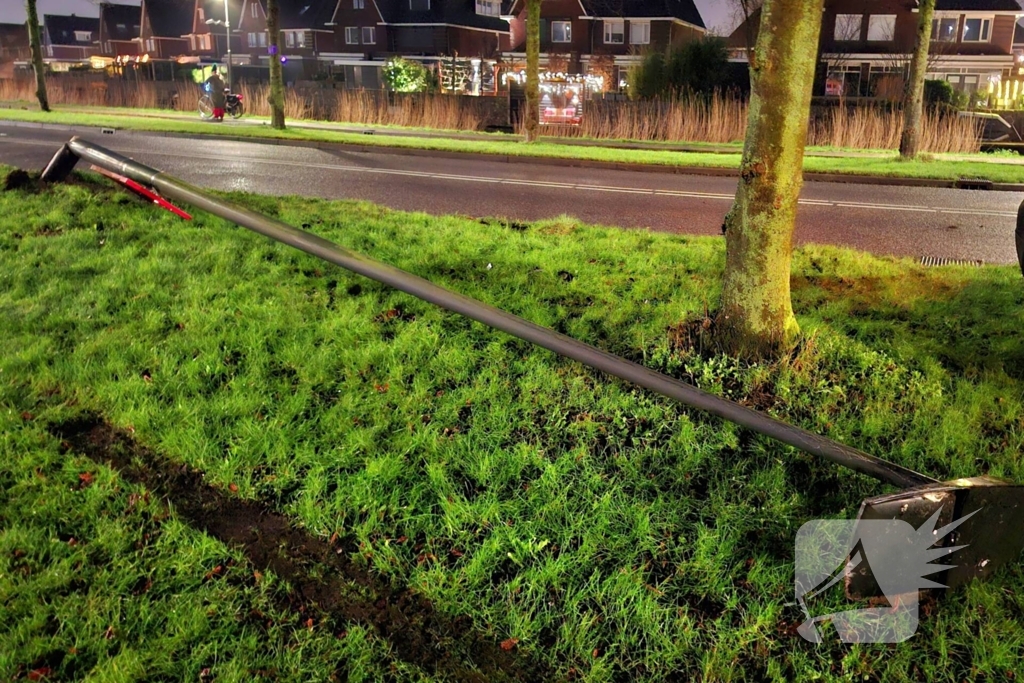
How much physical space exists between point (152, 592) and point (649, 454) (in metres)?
2.03

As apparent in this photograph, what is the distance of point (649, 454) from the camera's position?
11.4 feet

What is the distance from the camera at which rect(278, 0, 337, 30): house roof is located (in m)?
64.4

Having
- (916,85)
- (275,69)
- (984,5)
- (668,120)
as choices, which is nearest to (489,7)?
(984,5)

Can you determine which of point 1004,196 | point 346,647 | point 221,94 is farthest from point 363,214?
point 221,94

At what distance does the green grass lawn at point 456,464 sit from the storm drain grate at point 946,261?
3.34ft

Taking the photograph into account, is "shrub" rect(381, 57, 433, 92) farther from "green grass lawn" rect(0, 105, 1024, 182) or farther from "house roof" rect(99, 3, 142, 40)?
"house roof" rect(99, 3, 142, 40)

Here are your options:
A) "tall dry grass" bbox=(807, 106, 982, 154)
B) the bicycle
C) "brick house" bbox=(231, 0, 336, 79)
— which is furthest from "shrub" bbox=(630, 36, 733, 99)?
"brick house" bbox=(231, 0, 336, 79)

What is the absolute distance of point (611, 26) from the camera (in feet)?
172

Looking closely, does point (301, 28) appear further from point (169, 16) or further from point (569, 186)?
point (569, 186)

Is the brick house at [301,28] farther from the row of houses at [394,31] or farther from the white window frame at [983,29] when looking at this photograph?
the white window frame at [983,29]

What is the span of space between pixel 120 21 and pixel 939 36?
82.0m

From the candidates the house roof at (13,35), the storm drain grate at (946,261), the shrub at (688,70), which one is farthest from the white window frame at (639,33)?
the house roof at (13,35)

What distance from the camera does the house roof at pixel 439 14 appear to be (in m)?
58.8

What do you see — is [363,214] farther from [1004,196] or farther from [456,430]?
[1004,196]
